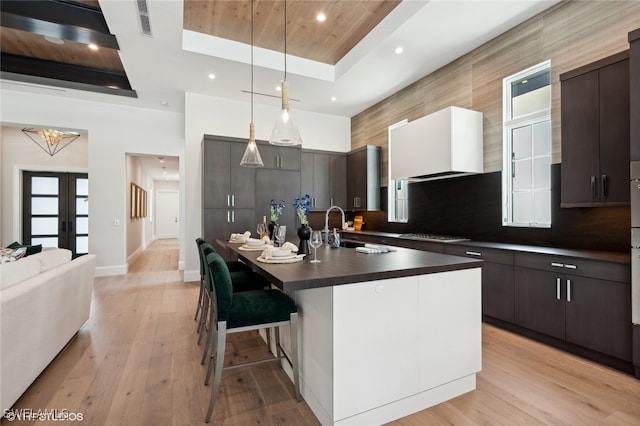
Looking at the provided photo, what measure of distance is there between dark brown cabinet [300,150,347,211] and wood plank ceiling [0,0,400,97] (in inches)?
73.5

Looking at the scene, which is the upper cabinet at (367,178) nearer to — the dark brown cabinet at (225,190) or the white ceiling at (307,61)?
the white ceiling at (307,61)

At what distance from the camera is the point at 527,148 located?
11.2ft

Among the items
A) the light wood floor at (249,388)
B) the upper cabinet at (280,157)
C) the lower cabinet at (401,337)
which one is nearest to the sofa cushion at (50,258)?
the light wood floor at (249,388)

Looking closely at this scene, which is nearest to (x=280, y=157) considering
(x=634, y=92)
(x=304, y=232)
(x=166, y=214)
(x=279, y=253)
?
(x=304, y=232)

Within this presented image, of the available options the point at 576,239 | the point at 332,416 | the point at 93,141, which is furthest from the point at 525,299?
the point at 93,141

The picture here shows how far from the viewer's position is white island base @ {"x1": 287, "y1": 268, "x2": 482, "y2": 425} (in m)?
1.61

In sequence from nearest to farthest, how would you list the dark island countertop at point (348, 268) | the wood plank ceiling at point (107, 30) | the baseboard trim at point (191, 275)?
the dark island countertop at point (348, 268) < the wood plank ceiling at point (107, 30) < the baseboard trim at point (191, 275)

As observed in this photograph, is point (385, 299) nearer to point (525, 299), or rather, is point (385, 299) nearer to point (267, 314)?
point (267, 314)

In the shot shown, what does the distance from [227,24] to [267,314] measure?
3.51 m

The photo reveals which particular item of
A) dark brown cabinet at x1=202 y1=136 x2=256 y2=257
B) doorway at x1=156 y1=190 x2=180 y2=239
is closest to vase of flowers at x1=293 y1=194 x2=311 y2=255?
dark brown cabinet at x1=202 y1=136 x2=256 y2=257

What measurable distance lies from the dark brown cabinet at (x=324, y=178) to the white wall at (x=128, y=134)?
0.35 meters

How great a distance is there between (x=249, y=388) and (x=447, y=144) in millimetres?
3256

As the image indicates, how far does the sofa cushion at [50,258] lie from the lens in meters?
2.44

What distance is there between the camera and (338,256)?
2.30 m
